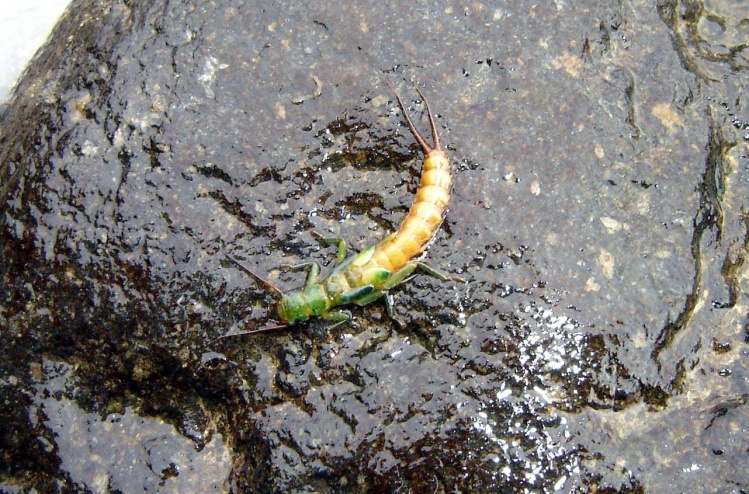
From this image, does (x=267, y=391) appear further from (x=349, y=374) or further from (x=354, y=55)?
(x=354, y=55)

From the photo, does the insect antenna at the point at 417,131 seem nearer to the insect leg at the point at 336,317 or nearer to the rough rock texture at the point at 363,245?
the rough rock texture at the point at 363,245

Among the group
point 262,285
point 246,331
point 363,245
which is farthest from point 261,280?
point 363,245

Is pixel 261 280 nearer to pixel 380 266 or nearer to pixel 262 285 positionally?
pixel 262 285

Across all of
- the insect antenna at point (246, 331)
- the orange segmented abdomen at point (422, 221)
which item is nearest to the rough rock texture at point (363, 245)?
the insect antenna at point (246, 331)

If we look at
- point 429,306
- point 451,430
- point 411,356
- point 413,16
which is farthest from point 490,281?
point 413,16

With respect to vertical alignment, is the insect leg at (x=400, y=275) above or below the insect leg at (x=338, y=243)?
below

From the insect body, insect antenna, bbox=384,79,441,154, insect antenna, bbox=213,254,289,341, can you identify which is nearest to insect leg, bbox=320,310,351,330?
the insect body
